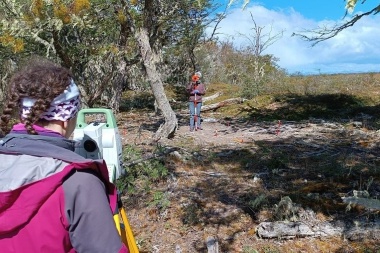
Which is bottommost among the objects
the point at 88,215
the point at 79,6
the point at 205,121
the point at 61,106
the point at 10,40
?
the point at 205,121

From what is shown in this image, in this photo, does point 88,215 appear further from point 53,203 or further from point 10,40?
point 10,40

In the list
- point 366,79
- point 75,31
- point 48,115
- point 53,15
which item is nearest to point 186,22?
point 75,31

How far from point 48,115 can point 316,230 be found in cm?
351

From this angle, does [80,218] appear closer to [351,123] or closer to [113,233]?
[113,233]

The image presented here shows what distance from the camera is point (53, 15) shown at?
9945 mm

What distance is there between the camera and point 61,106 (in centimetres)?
170

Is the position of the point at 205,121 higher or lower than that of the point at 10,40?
lower

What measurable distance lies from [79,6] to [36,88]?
323 inches

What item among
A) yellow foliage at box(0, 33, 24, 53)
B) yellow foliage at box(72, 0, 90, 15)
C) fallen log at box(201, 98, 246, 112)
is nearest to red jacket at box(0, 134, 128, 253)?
yellow foliage at box(72, 0, 90, 15)

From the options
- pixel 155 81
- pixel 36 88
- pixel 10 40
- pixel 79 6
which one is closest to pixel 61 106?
pixel 36 88

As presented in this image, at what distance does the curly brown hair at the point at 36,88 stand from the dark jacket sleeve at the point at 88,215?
0.93 ft

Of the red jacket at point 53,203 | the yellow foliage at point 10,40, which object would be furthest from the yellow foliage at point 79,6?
the red jacket at point 53,203

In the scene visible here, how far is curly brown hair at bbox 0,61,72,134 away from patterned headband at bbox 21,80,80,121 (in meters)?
0.02

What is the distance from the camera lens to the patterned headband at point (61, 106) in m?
1.67
